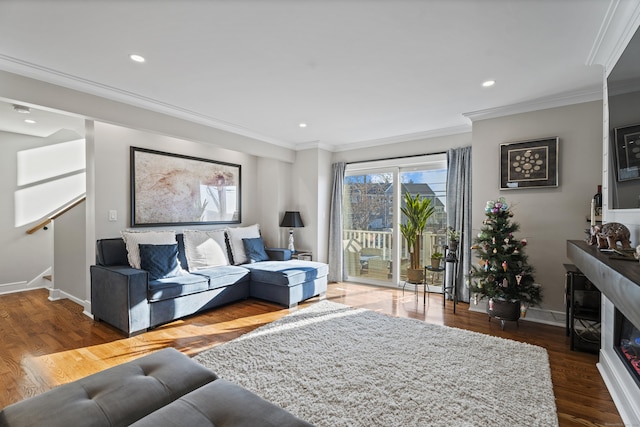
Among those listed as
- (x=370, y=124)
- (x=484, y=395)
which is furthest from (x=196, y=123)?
A: (x=484, y=395)

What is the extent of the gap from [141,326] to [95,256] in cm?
112

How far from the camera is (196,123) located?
162 inches

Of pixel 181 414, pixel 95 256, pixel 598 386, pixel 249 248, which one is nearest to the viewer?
pixel 181 414

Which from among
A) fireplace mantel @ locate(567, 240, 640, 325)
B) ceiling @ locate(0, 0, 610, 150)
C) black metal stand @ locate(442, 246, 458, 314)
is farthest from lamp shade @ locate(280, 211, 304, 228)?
fireplace mantel @ locate(567, 240, 640, 325)

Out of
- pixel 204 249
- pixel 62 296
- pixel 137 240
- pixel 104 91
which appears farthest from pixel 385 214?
pixel 62 296

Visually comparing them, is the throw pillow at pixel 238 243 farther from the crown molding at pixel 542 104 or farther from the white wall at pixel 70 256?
the crown molding at pixel 542 104

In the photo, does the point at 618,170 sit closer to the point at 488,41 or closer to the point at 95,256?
the point at 488,41

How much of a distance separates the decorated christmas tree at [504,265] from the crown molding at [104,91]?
3605 mm

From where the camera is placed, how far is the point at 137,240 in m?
3.74

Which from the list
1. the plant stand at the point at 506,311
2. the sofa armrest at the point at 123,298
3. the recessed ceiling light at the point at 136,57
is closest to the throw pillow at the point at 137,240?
the sofa armrest at the point at 123,298

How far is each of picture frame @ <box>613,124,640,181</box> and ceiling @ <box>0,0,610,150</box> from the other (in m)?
0.76

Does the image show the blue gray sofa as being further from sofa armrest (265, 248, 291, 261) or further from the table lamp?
the table lamp

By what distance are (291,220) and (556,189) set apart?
3.77 metres

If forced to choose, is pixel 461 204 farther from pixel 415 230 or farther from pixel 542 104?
pixel 542 104
